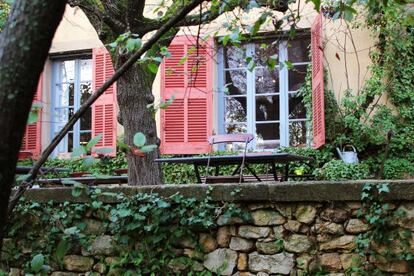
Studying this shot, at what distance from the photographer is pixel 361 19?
7809mm

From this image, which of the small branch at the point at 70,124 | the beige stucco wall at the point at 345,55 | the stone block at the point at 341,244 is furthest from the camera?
the beige stucco wall at the point at 345,55

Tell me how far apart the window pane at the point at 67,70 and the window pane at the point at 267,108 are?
312 centimetres

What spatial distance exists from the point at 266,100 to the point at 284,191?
476 cm

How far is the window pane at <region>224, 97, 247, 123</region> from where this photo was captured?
8359mm

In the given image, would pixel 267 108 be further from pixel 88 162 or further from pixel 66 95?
pixel 88 162

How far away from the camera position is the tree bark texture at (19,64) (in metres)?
0.99

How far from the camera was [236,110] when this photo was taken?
330 inches

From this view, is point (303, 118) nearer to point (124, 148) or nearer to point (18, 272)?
point (18, 272)

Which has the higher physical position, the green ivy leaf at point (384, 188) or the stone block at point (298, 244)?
the green ivy leaf at point (384, 188)

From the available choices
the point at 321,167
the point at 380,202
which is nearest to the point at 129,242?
the point at 380,202

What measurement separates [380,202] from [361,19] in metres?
4.86

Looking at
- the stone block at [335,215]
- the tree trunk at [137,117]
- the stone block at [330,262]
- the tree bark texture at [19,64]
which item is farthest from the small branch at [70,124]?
the tree trunk at [137,117]

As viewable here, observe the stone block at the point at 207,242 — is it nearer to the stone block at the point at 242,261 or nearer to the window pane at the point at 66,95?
the stone block at the point at 242,261

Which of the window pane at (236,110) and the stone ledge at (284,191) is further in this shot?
the window pane at (236,110)
